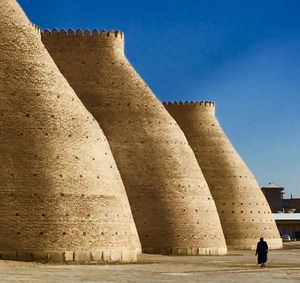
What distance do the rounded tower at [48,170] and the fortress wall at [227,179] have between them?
19.9 metres

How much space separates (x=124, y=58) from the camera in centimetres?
4747

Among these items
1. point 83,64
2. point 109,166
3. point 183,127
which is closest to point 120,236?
point 109,166

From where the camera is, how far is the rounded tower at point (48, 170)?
3322cm

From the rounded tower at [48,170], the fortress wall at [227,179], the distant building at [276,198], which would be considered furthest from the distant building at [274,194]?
the rounded tower at [48,170]

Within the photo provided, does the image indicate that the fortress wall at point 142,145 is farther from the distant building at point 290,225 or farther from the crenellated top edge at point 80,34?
the distant building at point 290,225

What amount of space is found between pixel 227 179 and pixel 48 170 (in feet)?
80.2

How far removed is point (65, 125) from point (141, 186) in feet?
35.9

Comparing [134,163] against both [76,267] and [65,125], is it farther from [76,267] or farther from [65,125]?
[76,267]

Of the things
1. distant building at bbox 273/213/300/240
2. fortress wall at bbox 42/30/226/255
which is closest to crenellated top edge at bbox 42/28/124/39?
fortress wall at bbox 42/30/226/255

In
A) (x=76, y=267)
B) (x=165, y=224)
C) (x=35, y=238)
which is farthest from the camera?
(x=165, y=224)

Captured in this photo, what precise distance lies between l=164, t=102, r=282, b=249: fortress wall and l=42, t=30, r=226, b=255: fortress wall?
8731 millimetres

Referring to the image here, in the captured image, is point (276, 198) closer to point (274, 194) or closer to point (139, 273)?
point (274, 194)

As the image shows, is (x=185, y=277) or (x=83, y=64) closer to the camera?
(x=185, y=277)

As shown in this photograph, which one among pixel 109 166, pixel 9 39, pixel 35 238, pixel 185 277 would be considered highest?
pixel 9 39
